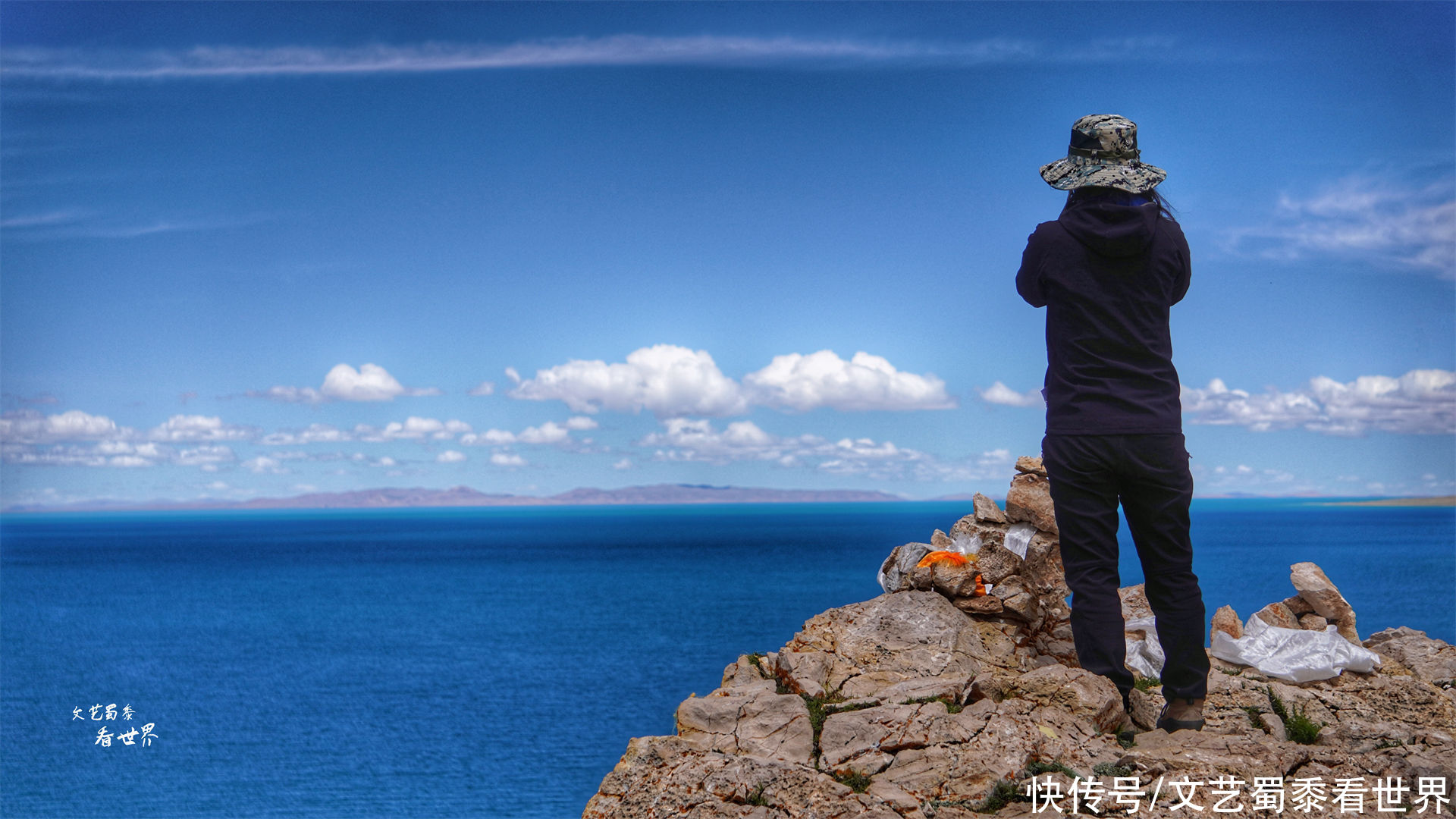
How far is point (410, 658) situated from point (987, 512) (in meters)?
86.0

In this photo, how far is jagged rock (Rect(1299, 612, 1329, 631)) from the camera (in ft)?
27.4

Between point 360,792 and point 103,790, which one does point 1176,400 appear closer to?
point 360,792

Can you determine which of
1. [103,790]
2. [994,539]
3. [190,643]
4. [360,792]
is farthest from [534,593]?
[994,539]

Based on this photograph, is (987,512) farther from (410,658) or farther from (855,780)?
(410,658)

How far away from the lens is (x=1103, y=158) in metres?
5.51

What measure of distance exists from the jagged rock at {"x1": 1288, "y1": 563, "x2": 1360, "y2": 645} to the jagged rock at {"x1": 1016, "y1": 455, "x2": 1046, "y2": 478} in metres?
2.50

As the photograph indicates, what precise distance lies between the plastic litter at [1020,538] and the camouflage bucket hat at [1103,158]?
9.93 ft

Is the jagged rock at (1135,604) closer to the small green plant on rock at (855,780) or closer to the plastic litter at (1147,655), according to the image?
the plastic litter at (1147,655)

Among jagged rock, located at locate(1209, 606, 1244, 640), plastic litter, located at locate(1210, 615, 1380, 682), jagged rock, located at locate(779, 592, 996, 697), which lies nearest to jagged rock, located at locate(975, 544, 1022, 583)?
jagged rock, located at locate(779, 592, 996, 697)

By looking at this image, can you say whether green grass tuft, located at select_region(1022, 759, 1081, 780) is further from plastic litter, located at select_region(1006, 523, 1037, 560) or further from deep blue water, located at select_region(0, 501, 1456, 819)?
deep blue water, located at select_region(0, 501, 1456, 819)

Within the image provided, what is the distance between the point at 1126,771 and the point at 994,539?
10.6 feet

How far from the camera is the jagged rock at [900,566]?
7.70 m

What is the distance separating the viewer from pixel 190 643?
331 feet

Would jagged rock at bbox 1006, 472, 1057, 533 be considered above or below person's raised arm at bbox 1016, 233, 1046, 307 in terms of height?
below
